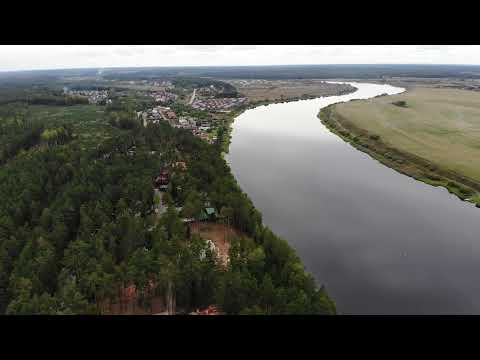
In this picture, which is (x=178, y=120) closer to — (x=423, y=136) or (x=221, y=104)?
(x=221, y=104)

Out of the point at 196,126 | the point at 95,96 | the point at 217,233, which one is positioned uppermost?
the point at 95,96

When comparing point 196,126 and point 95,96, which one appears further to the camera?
point 95,96

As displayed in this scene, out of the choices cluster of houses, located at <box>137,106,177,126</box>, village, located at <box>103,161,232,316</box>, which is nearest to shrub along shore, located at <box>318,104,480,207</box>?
village, located at <box>103,161,232,316</box>

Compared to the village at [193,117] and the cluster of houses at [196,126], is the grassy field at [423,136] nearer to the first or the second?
the cluster of houses at [196,126]

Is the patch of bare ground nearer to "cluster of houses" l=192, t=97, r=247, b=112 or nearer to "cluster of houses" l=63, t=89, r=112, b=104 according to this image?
"cluster of houses" l=192, t=97, r=247, b=112

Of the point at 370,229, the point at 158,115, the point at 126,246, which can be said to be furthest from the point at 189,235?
the point at 158,115

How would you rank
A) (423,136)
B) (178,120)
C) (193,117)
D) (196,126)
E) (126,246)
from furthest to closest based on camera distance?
(193,117), (178,120), (196,126), (423,136), (126,246)
